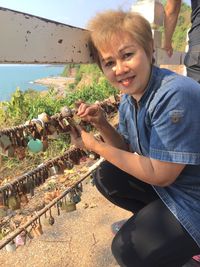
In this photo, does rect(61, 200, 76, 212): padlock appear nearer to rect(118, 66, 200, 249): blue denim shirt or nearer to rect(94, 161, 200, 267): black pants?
rect(94, 161, 200, 267): black pants

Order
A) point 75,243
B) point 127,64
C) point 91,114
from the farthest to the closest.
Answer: point 75,243, point 91,114, point 127,64

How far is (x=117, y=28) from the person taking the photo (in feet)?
5.54

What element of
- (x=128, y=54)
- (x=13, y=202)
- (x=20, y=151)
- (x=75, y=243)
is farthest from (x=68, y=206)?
(x=128, y=54)

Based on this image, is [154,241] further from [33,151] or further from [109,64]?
[109,64]

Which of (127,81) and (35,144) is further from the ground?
(127,81)

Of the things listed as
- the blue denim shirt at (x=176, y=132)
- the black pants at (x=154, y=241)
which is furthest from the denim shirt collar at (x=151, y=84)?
the black pants at (x=154, y=241)

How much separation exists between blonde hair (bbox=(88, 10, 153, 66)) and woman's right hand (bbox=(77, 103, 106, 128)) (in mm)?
309

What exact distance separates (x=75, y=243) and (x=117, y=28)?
180 centimetres

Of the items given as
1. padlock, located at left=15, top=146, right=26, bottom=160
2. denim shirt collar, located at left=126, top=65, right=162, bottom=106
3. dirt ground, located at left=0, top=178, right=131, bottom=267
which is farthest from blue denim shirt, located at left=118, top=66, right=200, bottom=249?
dirt ground, located at left=0, top=178, right=131, bottom=267

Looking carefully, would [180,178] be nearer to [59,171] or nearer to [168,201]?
[168,201]

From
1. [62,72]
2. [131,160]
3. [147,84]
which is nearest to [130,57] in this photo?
[147,84]

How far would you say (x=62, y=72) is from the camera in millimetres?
66438

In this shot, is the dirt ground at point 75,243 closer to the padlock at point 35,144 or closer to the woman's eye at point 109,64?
the padlock at point 35,144

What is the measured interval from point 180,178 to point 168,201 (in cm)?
14
